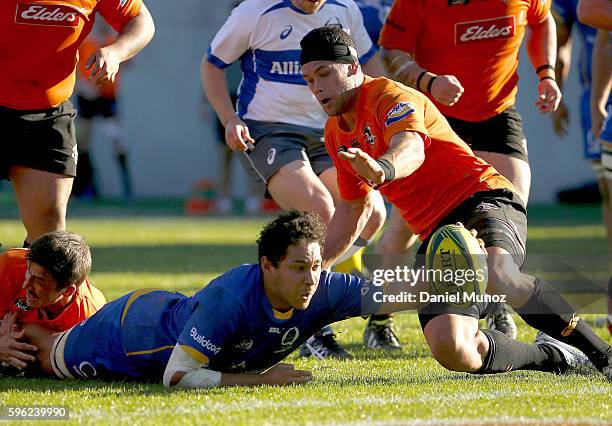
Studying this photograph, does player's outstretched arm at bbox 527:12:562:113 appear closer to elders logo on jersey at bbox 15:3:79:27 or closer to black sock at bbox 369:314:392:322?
black sock at bbox 369:314:392:322

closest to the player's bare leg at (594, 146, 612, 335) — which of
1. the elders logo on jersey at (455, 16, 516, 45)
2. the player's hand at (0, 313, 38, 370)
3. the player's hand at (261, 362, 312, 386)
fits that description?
the elders logo on jersey at (455, 16, 516, 45)

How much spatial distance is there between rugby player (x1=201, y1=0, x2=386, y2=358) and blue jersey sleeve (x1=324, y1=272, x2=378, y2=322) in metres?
1.54

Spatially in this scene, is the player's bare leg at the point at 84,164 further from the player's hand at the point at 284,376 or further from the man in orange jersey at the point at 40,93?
the player's hand at the point at 284,376

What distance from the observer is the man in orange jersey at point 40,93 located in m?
6.46

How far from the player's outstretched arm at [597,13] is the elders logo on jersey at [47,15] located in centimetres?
290

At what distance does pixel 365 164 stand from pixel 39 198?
7.84ft

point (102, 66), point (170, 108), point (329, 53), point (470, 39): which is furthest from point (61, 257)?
point (170, 108)

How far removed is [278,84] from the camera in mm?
7453

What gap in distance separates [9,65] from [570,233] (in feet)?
30.0

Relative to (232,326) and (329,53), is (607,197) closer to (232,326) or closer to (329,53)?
(329,53)

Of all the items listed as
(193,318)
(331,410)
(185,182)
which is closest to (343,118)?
(193,318)

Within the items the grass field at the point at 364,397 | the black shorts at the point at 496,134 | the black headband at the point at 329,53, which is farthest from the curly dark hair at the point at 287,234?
the black shorts at the point at 496,134

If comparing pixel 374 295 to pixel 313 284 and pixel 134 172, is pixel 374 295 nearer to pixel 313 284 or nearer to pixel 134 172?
pixel 313 284

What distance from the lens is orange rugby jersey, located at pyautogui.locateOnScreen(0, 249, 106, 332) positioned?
5.96m
